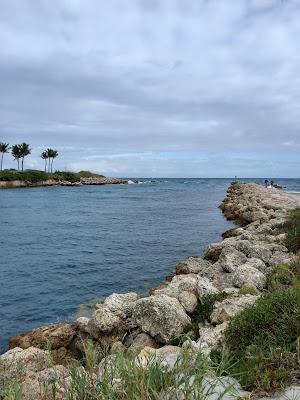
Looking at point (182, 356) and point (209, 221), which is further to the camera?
point (209, 221)

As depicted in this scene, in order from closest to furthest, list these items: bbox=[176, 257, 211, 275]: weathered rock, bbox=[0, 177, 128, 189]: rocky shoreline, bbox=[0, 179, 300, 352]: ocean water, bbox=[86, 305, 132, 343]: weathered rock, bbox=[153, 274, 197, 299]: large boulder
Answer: bbox=[86, 305, 132, 343]: weathered rock → bbox=[153, 274, 197, 299]: large boulder → bbox=[0, 179, 300, 352]: ocean water → bbox=[176, 257, 211, 275]: weathered rock → bbox=[0, 177, 128, 189]: rocky shoreline

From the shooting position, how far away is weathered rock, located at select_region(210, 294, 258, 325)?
7.22 meters

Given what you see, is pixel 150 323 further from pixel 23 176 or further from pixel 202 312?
pixel 23 176

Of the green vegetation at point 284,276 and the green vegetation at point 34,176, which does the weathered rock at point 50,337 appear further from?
the green vegetation at point 34,176

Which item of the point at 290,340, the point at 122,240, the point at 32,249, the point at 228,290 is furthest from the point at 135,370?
the point at 122,240

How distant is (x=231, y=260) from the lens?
37.1ft

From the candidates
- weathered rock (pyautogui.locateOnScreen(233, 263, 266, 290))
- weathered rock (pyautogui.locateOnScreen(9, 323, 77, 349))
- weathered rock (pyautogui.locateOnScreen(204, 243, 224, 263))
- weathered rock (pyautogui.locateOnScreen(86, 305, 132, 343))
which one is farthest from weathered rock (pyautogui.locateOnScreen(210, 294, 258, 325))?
weathered rock (pyautogui.locateOnScreen(204, 243, 224, 263))

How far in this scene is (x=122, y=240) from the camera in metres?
23.5

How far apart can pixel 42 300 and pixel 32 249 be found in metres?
8.77

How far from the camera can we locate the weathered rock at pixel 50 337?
855cm

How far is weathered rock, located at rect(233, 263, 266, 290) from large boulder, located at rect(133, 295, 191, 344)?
1.81m

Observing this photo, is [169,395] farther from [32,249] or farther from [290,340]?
[32,249]

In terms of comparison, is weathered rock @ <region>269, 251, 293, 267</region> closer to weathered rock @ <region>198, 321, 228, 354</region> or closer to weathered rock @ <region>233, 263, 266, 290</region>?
weathered rock @ <region>233, 263, 266, 290</region>

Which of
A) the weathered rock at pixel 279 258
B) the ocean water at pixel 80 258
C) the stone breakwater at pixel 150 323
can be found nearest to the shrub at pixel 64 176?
the ocean water at pixel 80 258
